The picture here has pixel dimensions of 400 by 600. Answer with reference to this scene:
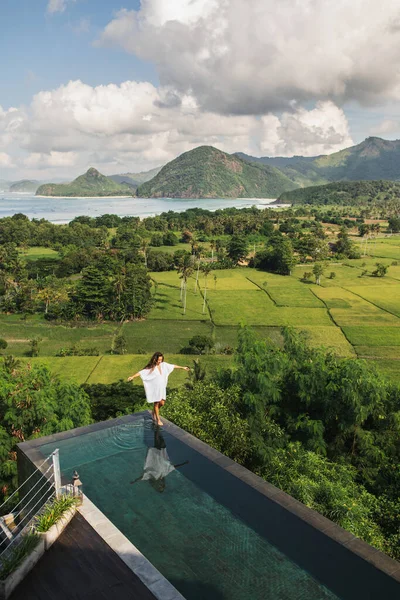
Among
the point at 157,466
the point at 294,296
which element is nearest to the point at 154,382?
the point at 157,466

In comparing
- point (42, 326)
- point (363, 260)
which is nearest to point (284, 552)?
point (42, 326)

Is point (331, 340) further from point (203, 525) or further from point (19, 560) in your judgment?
point (19, 560)

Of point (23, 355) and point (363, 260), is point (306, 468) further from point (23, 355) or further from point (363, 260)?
point (363, 260)

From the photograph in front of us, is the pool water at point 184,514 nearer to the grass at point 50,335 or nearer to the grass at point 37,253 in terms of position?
the grass at point 50,335

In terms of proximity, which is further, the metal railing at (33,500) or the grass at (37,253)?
the grass at (37,253)

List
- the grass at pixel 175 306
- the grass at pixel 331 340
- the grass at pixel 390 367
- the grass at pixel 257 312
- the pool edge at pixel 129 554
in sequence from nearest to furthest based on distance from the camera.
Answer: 1. the pool edge at pixel 129 554
2. the grass at pixel 390 367
3. the grass at pixel 331 340
4. the grass at pixel 257 312
5. the grass at pixel 175 306

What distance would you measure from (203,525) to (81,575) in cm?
184

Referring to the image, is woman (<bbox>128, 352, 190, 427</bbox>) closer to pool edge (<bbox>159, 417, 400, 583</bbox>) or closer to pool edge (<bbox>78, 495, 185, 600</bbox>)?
pool edge (<bbox>159, 417, 400, 583</bbox>)

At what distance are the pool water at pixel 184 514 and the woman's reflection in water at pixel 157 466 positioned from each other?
0.06 feet

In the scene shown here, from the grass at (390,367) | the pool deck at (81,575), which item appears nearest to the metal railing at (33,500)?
the pool deck at (81,575)

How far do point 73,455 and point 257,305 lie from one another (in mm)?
50301

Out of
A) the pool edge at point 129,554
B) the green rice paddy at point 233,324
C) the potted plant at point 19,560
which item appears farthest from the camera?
the green rice paddy at point 233,324

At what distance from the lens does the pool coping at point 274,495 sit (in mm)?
6047

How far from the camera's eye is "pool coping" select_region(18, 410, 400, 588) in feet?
19.8
